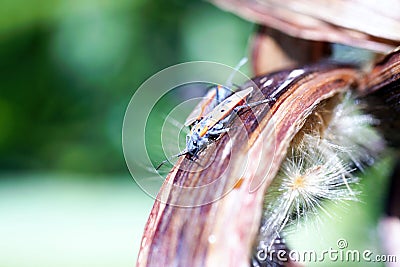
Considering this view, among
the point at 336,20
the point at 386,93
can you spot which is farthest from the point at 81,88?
the point at 386,93

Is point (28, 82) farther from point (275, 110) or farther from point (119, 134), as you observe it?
point (275, 110)

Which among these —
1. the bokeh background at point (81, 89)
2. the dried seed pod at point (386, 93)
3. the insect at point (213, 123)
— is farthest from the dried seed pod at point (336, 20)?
the bokeh background at point (81, 89)

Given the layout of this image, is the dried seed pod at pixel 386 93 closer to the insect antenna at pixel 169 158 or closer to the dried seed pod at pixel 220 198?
the dried seed pod at pixel 220 198

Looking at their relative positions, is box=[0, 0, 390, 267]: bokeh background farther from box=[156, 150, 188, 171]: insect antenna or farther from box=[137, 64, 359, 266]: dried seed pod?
box=[137, 64, 359, 266]: dried seed pod

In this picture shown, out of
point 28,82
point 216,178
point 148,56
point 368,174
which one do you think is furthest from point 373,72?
point 28,82

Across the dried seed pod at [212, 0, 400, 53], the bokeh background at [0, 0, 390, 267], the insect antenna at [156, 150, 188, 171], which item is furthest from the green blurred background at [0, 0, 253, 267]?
the insect antenna at [156, 150, 188, 171]

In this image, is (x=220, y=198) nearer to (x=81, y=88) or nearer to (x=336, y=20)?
(x=336, y=20)
